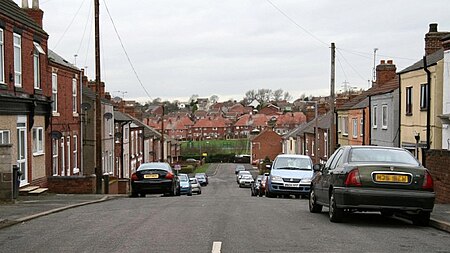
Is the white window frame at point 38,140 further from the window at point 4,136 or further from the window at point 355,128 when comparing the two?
the window at point 355,128

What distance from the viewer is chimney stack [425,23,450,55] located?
33.0 metres

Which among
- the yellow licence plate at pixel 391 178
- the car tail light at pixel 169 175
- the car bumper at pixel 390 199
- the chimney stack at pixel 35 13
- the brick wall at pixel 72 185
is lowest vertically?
the brick wall at pixel 72 185

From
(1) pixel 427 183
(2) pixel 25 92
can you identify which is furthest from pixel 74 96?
(1) pixel 427 183

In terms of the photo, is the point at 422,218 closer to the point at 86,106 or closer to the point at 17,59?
the point at 17,59

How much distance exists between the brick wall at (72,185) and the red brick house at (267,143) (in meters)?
73.0

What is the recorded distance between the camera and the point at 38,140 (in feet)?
89.5

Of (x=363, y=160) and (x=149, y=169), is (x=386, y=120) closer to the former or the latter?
(x=149, y=169)

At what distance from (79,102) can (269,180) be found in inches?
600

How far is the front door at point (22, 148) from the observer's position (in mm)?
24000

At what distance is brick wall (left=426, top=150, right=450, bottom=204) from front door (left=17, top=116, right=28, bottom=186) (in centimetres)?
1411

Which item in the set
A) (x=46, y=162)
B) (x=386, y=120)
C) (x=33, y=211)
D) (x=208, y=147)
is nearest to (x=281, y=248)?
(x=33, y=211)

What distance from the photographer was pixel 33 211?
619 inches

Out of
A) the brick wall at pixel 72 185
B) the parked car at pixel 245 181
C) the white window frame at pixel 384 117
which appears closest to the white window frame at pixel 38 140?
the brick wall at pixel 72 185

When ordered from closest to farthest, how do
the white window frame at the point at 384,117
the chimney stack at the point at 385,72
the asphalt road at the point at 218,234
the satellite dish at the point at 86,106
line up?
1. the asphalt road at the point at 218,234
2. the white window frame at the point at 384,117
3. the satellite dish at the point at 86,106
4. the chimney stack at the point at 385,72
